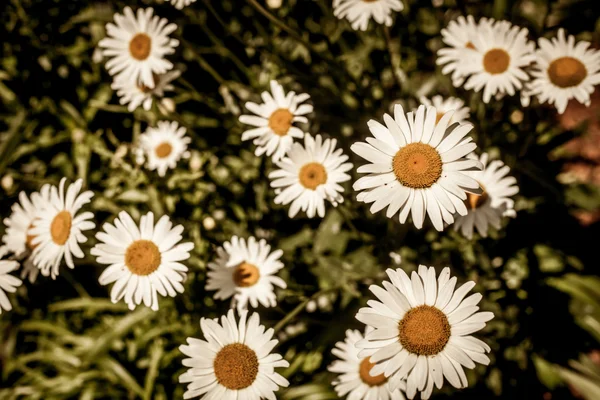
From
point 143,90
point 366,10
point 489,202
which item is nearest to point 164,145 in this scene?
point 143,90

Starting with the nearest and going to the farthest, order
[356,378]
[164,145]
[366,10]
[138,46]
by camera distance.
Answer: [356,378] < [366,10] < [138,46] < [164,145]

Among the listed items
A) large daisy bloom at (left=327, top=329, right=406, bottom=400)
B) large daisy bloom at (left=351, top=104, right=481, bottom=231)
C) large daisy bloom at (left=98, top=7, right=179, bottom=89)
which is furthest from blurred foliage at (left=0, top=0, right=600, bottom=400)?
large daisy bloom at (left=351, top=104, right=481, bottom=231)

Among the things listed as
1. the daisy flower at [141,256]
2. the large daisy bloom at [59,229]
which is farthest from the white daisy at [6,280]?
the daisy flower at [141,256]

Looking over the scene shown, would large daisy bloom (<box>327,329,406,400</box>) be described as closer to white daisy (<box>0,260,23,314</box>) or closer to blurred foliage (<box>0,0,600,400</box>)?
blurred foliage (<box>0,0,600,400</box>)

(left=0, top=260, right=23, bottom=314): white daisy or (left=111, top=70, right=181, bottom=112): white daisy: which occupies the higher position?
(left=111, top=70, right=181, bottom=112): white daisy

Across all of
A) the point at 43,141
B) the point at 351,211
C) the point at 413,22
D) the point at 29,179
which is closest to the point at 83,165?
the point at 29,179

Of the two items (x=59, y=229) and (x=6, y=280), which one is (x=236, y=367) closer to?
(x=59, y=229)

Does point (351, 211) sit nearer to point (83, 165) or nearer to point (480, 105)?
point (480, 105)
